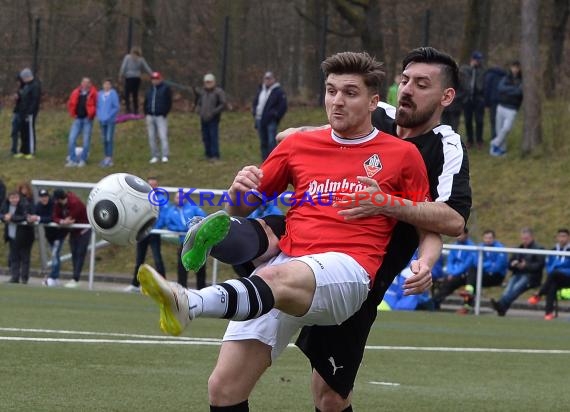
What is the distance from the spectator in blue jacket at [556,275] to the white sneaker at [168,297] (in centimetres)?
1352

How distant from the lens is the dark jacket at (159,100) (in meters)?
26.2

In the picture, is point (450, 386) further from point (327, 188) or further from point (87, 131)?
point (87, 131)

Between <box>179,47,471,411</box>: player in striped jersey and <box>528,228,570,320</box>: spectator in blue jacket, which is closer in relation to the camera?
<box>179,47,471,411</box>: player in striped jersey

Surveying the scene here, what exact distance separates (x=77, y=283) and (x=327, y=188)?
15.1 metres

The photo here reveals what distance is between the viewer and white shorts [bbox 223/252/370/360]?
5.42 m

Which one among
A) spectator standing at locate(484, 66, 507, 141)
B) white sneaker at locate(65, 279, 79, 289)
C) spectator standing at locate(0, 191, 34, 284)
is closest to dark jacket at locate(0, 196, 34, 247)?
spectator standing at locate(0, 191, 34, 284)

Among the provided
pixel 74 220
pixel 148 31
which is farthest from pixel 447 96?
pixel 148 31

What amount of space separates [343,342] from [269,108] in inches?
762

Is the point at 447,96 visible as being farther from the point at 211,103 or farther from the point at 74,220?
the point at 211,103

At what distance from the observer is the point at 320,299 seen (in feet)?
17.8

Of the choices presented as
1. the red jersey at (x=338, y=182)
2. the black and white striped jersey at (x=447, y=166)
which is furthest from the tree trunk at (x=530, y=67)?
the red jersey at (x=338, y=182)

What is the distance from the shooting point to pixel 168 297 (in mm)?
4934

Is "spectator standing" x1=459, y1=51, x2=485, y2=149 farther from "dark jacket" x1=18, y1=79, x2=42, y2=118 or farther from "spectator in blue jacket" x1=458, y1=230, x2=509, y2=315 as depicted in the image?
"dark jacket" x1=18, y1=79, x2=42, y2=118

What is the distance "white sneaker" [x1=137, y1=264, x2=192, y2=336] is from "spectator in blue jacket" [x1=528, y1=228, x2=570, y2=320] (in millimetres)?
13517
